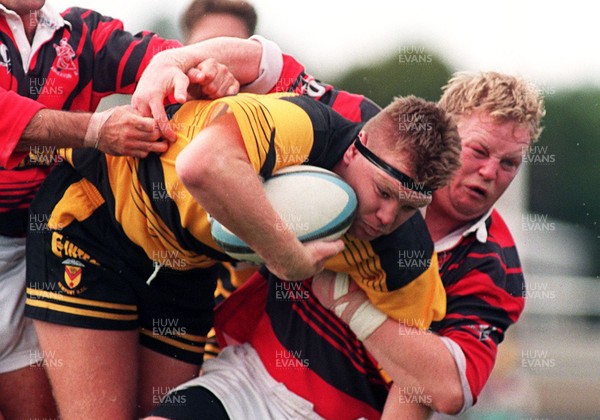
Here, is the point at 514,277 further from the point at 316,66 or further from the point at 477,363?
the point at 316,66

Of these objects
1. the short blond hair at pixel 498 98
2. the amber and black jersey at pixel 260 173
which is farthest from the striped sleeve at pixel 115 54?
the short blond hair at pixel 498 98

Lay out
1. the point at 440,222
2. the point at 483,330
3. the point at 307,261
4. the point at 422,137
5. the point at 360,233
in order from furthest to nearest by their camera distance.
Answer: the point at 440,222
the point at 483,330
the point at 360,233
the point at 422,137
the point at 307,261

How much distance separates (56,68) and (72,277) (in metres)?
0.74

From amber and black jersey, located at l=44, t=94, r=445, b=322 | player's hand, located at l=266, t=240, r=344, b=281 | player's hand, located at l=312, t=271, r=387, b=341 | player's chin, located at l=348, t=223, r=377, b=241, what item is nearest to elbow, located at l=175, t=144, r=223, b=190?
amber and black jersey, located at l=44, t=94, r=445, b=322

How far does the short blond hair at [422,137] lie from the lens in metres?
3.06

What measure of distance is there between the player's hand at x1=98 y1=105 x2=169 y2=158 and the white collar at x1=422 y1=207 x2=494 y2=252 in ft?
3.79

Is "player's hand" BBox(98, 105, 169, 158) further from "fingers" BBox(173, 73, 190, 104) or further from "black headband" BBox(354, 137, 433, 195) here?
"black headband" BBox(354, 137, 433, 195)

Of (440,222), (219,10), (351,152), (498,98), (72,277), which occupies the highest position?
(351,152)

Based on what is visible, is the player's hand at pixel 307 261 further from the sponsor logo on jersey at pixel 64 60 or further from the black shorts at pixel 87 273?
the sponsor logo on jersey at pixel 64 60

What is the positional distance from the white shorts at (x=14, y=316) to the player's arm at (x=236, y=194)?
114cm

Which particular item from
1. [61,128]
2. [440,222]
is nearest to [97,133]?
[61,128]

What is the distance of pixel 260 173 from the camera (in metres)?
3.00

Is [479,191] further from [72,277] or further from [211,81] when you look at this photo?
[72,277]

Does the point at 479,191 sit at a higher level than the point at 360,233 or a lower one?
lower
